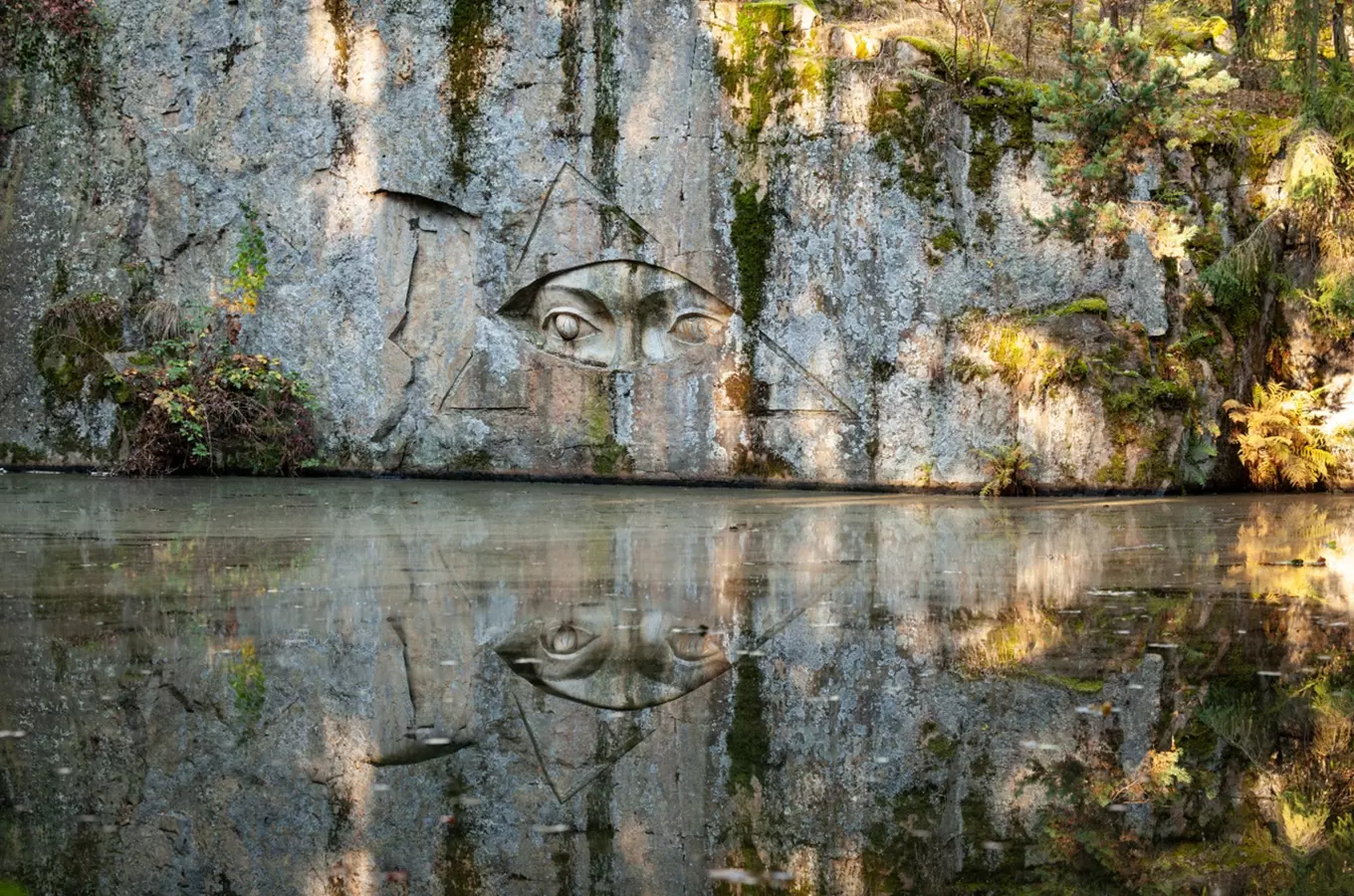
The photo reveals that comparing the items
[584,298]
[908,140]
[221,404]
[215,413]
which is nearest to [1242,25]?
[908,140]

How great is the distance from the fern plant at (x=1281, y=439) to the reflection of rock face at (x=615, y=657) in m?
9.77

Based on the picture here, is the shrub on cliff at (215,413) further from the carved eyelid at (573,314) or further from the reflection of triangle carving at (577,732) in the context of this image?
the reflection of triangle carving at (577,732)

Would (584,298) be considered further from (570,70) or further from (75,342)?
(75,342)

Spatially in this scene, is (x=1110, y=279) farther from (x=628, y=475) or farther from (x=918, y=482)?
(x=628, y=475)

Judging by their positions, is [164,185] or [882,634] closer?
[882,634]

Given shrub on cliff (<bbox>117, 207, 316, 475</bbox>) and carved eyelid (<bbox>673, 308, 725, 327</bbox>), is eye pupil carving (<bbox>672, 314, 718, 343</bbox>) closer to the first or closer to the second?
carved eyelid (<bbox>673, 308, 725, 327</bbox>)

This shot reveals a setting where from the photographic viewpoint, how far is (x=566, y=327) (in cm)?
1470

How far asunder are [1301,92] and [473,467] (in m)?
9.02

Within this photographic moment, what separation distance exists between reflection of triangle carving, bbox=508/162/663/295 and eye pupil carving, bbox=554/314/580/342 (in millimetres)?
480

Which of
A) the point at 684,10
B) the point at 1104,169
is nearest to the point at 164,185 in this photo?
the point at 684,10

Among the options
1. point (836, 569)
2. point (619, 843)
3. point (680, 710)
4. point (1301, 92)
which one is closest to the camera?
point (619, 843)

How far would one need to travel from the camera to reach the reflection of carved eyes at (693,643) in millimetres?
5414

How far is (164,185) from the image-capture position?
15477 mm

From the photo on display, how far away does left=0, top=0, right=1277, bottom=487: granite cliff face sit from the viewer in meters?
14.0
